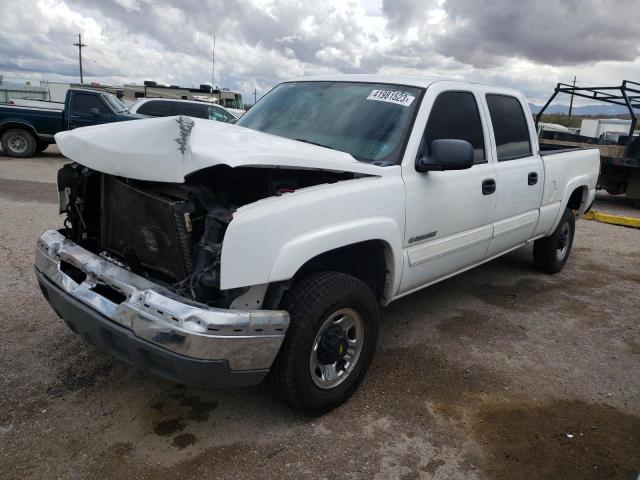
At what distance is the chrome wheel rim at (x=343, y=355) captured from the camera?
2787 millimetres

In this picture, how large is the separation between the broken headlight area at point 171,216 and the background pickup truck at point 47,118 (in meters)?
10.4

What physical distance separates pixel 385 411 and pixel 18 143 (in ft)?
43.2

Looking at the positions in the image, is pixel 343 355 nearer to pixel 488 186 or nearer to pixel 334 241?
pixel 334 241

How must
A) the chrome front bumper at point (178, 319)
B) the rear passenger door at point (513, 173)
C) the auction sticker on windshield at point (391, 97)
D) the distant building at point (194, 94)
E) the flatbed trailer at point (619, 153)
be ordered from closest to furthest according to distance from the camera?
the chrome front bumper at point (178, 319) → the auction sticker on windshield at point (391, 97) → the rear passenger door at point (513, 173) → the flatbed trailer at point (619, 153) → the distant building at point (194, 94)

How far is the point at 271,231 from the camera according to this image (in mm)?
2443

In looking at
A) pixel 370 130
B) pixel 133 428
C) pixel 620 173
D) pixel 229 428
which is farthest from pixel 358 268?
pixel 620 173

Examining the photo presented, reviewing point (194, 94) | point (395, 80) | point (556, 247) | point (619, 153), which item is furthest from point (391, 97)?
point (194, 94)

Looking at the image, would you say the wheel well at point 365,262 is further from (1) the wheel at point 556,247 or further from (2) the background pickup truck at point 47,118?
(2) the background pickup truck at point 47,118

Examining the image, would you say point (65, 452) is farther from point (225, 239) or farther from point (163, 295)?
point (225, 239)

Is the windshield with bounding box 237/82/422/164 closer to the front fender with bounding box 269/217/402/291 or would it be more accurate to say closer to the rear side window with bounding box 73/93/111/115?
the front fender with bounding box 269/217/402/291

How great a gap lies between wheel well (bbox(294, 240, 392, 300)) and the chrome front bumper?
0.72 m

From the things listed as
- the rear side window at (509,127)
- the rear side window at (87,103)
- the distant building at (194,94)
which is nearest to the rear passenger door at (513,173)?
the rear side window at (509,127)

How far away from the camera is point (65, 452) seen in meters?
2.56

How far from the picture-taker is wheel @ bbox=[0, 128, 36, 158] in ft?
42.3
